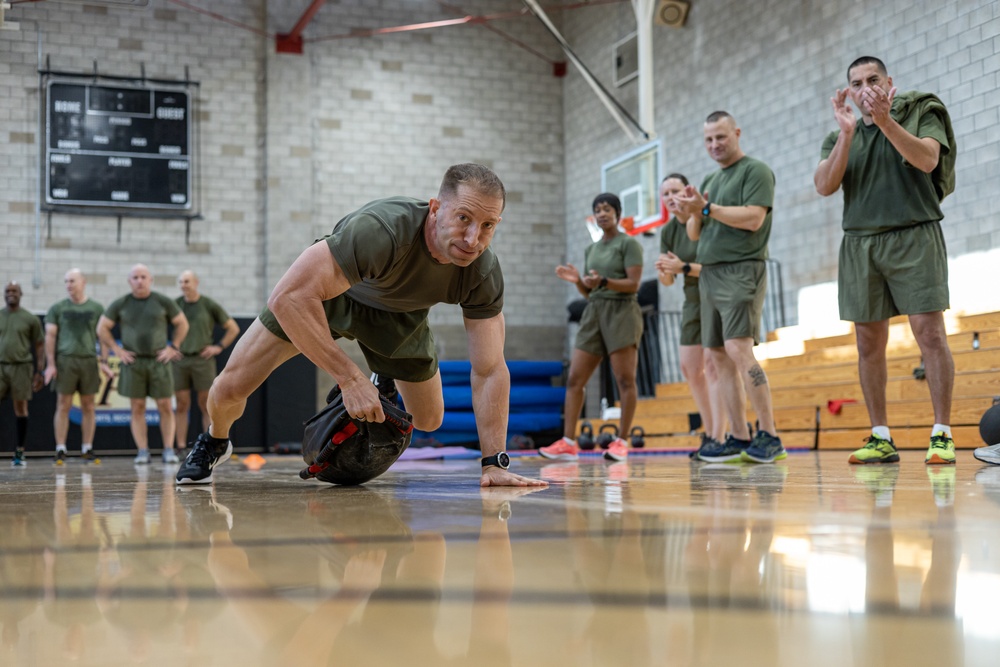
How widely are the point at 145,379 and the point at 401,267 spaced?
7357 mm

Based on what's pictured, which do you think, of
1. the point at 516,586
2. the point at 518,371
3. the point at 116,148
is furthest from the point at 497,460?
the point at 116,148

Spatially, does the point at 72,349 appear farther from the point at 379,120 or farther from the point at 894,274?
the point at 894,274

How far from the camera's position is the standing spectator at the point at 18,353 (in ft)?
33.2

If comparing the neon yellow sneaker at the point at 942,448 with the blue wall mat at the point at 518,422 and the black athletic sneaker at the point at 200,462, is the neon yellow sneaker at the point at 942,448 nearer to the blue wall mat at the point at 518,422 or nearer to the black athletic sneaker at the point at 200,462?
the black athletic sneaker at the point at 200,462

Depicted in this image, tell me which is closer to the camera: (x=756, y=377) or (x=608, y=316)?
(x=756, y=377)

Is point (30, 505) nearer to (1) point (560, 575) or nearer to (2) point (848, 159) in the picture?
(1) point (560, 575)

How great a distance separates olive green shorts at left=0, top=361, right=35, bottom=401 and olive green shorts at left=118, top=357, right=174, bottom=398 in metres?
1.29

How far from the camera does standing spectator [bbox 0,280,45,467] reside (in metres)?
10.1

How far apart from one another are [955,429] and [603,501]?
5.35 meters

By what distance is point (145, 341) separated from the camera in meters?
9.57

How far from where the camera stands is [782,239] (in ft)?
36.6

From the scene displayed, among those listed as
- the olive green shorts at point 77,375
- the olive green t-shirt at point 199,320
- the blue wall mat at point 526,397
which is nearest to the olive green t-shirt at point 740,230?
the olive green t-shirt at point 199,320

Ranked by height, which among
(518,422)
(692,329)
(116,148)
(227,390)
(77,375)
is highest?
(116,148)

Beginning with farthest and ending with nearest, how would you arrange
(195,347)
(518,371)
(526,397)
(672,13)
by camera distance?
(518,371) → (526,397) → (672,13) → (195,347)
